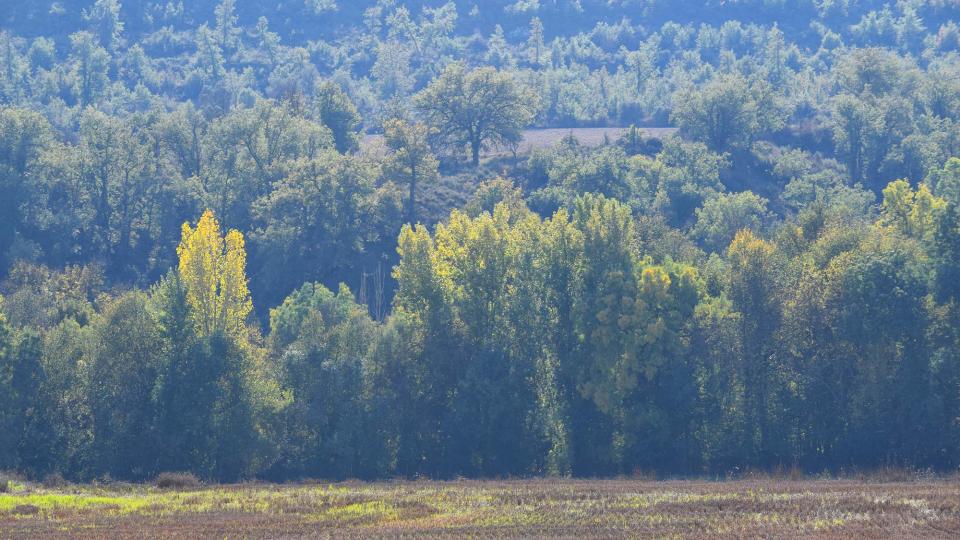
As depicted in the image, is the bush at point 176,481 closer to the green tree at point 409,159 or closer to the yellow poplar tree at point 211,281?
the yellow poplar tree at point 211,281

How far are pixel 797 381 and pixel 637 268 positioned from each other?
1179 centimetres

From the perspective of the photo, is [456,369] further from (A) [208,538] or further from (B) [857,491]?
(A) [208,538]

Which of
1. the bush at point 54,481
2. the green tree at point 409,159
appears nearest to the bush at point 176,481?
the bush at point 54,481

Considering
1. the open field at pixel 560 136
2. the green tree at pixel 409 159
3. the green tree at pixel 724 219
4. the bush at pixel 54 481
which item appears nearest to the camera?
the bush at pixel 54 481

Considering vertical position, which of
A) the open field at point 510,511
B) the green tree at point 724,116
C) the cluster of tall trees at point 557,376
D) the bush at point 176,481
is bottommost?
the open field at point 510,511

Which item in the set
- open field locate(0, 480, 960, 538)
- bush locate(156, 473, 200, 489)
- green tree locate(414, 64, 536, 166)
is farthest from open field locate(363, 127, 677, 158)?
open field locate(0, 480, 960, 538)

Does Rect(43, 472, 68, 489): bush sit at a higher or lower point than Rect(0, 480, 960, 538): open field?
higher

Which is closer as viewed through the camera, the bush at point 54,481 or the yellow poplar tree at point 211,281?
the bush at point 54,481

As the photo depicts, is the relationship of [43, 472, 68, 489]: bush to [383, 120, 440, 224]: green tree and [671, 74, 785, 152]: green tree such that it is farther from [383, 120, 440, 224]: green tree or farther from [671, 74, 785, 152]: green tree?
[671, 74, 785, 152]: green tree

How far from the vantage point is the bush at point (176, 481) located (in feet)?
224

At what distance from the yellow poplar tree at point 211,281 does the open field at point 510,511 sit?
833 inches

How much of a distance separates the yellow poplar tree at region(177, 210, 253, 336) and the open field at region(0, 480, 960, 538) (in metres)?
21.1

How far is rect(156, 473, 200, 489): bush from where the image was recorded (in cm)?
6819

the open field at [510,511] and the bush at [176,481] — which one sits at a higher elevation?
the bush at [176,481]
